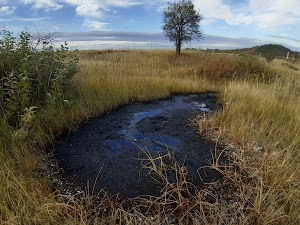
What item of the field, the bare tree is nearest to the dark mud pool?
the field

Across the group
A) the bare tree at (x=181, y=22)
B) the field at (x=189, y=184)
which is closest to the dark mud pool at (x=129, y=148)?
the field at (x=189, y=184)

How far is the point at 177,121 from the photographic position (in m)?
5.57

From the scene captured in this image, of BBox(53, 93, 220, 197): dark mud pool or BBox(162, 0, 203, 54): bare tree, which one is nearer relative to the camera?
BBox(53, 93, 220, 197): dark mud pool

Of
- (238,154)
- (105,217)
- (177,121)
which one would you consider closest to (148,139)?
(177,121)

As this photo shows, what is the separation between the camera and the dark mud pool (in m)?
3.61

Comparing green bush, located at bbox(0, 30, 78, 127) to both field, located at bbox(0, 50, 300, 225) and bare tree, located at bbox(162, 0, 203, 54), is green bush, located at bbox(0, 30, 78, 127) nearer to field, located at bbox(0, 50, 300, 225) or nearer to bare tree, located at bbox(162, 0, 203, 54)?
field, located at bbox(0, 50, 300, 225)

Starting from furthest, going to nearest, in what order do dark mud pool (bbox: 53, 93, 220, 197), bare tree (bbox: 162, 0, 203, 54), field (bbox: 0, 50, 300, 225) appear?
bare tree (bbox: 162, 0, 203, 54) → dark mud pool (bbox: 53, 93, 220, 197) → field (bbox: 0, 50, 300, 225)

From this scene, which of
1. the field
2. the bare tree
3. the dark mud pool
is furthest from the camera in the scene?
the bare tree

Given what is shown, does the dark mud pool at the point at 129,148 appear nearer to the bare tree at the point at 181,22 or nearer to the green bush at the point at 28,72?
the green bush at the point at 28,72

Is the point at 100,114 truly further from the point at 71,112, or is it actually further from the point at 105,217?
the point at 105,217

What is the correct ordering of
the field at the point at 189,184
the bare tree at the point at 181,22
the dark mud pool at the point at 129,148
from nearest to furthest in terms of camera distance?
the field at the point at 189,184 < the dark mud pool at the point at 129,148 < the bare tree at the point at 181,22

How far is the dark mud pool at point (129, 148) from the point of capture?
11.8ft

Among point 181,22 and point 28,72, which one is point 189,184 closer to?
point 28,72

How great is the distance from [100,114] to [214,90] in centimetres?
453
